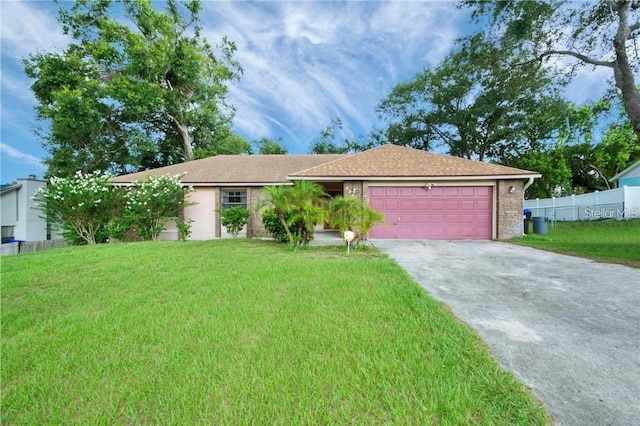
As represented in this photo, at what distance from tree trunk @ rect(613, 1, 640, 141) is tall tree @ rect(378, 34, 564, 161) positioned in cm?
1007

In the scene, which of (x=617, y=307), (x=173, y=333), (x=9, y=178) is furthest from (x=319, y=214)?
(x=9, y=178)

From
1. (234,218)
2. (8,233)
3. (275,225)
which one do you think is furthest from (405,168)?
(8,233)

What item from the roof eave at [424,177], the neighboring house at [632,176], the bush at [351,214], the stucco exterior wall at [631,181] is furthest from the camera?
the neighboring house at [632,176]

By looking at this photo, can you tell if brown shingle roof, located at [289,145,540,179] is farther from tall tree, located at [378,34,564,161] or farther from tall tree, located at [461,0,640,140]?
tall tree, located at [378,34,564,161]

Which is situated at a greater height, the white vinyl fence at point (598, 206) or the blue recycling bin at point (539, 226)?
the white vinyl fence at point (598, 206)

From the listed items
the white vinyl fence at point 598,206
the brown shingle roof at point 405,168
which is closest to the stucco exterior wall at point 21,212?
the brown shingle roof at point 405,168

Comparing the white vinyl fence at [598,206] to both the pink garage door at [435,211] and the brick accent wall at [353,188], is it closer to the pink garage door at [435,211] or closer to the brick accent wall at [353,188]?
the pink garage door at [435,211]

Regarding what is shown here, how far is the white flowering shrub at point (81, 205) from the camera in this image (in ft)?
32.0

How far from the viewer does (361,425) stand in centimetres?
160

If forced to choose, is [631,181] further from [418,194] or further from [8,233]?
[8,233]

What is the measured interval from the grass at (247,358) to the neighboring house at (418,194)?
267 inches

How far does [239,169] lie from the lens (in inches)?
530

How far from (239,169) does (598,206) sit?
2114cm

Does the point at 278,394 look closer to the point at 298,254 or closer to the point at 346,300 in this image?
the point at 346,300
